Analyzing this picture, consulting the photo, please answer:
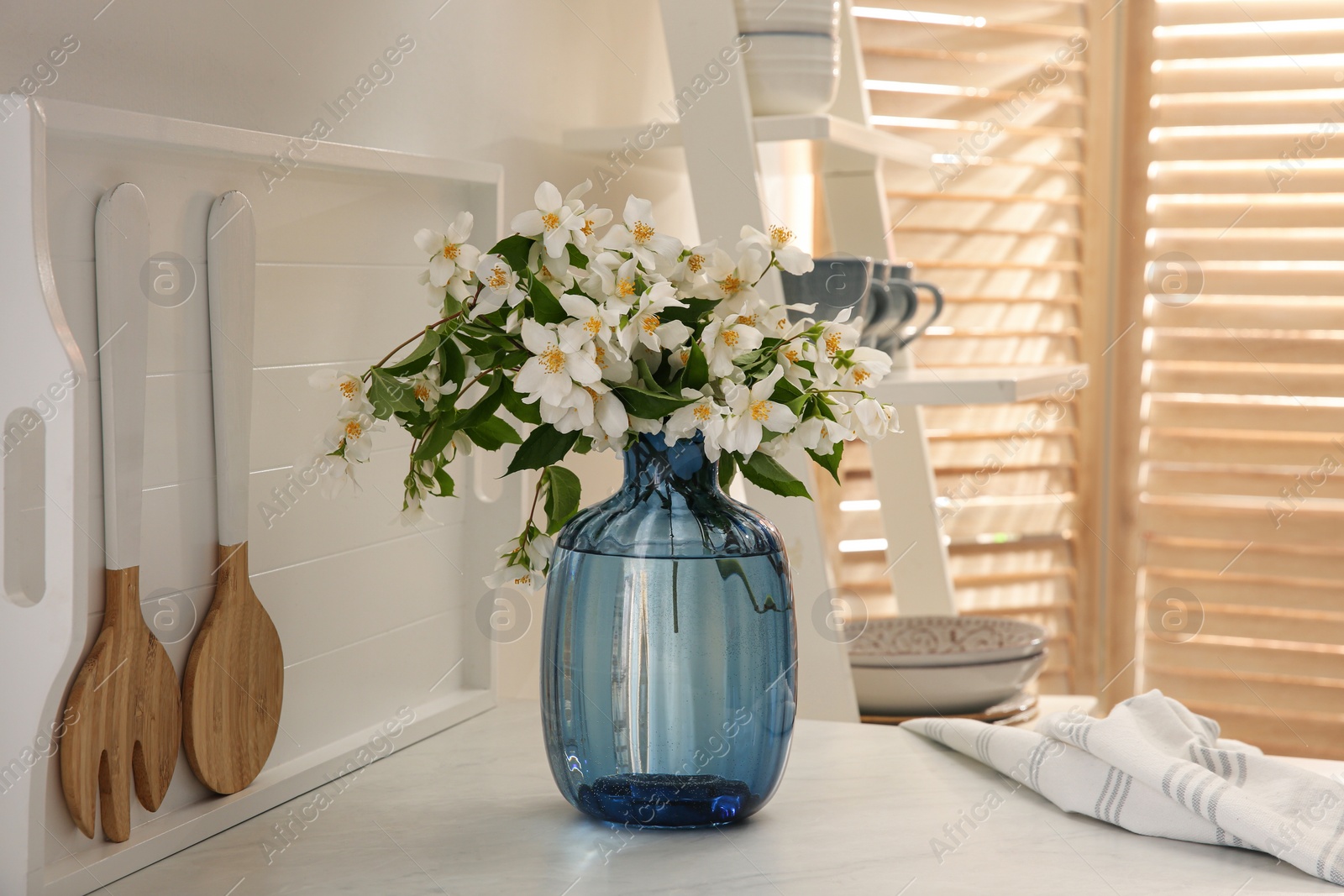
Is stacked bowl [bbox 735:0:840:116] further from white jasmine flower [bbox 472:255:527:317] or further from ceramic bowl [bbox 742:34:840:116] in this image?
white jasmine flower [bbox 472:255:527:317]

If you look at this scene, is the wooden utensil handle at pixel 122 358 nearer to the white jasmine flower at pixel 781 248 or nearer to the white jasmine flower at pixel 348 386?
the white jasmine flower at pixel 348 386

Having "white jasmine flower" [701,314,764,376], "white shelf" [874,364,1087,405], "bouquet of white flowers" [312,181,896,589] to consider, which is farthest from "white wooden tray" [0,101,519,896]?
"white shelf" [874,364,1087,405]

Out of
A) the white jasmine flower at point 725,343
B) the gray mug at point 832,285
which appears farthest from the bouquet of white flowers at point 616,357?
the gray mug at point 832,285

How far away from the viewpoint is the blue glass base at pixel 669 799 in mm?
776

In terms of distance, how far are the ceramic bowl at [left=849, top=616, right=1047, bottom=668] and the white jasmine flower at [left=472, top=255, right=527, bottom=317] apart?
0.71 metres

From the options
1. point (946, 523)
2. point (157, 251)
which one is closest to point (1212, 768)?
point (157, 251)

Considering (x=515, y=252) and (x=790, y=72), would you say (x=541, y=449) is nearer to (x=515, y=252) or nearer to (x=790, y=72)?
(x=515, y=252)

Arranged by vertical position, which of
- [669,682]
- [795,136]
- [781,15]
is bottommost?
[669,682]

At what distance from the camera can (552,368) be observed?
700mm

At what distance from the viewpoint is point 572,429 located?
74 cm

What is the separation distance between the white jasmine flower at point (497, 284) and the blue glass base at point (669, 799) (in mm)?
303

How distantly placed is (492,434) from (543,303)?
12 centimetres

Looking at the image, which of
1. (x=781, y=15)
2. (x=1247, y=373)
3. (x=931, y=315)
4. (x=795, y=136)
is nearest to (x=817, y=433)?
(x=795, y=136)

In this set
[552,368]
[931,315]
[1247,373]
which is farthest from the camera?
[1247,373]
